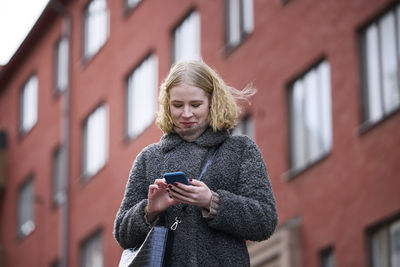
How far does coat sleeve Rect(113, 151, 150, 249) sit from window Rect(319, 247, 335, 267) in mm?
18246

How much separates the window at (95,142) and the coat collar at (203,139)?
2959 cm

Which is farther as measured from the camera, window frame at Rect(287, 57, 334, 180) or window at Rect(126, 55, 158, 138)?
window at Rect(126, 55, 158, 138)

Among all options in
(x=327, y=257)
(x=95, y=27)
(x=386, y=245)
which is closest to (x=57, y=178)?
(x=95, y=27)

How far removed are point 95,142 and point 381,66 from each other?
1568 centimetres

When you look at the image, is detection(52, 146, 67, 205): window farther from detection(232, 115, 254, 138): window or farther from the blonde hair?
the blonde hair

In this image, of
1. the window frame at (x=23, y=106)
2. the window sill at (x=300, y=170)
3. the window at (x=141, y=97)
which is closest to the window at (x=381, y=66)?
the window sill at (x=300, y=170)

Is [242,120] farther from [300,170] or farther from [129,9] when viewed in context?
[129,9]

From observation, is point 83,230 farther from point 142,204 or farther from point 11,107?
point 142,204

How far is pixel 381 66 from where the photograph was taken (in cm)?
2245

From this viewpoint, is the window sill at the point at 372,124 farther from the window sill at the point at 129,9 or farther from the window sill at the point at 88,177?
→ the window sill at the point at 88,177

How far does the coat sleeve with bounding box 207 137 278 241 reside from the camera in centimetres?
546

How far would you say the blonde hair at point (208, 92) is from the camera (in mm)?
5668

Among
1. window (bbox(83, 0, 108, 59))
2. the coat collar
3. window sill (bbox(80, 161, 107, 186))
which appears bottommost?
the coat collar

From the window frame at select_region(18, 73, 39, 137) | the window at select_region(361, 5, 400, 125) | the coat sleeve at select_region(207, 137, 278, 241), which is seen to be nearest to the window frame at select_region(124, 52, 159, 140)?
the window frame at select_region(18, 73, 39, 137)
